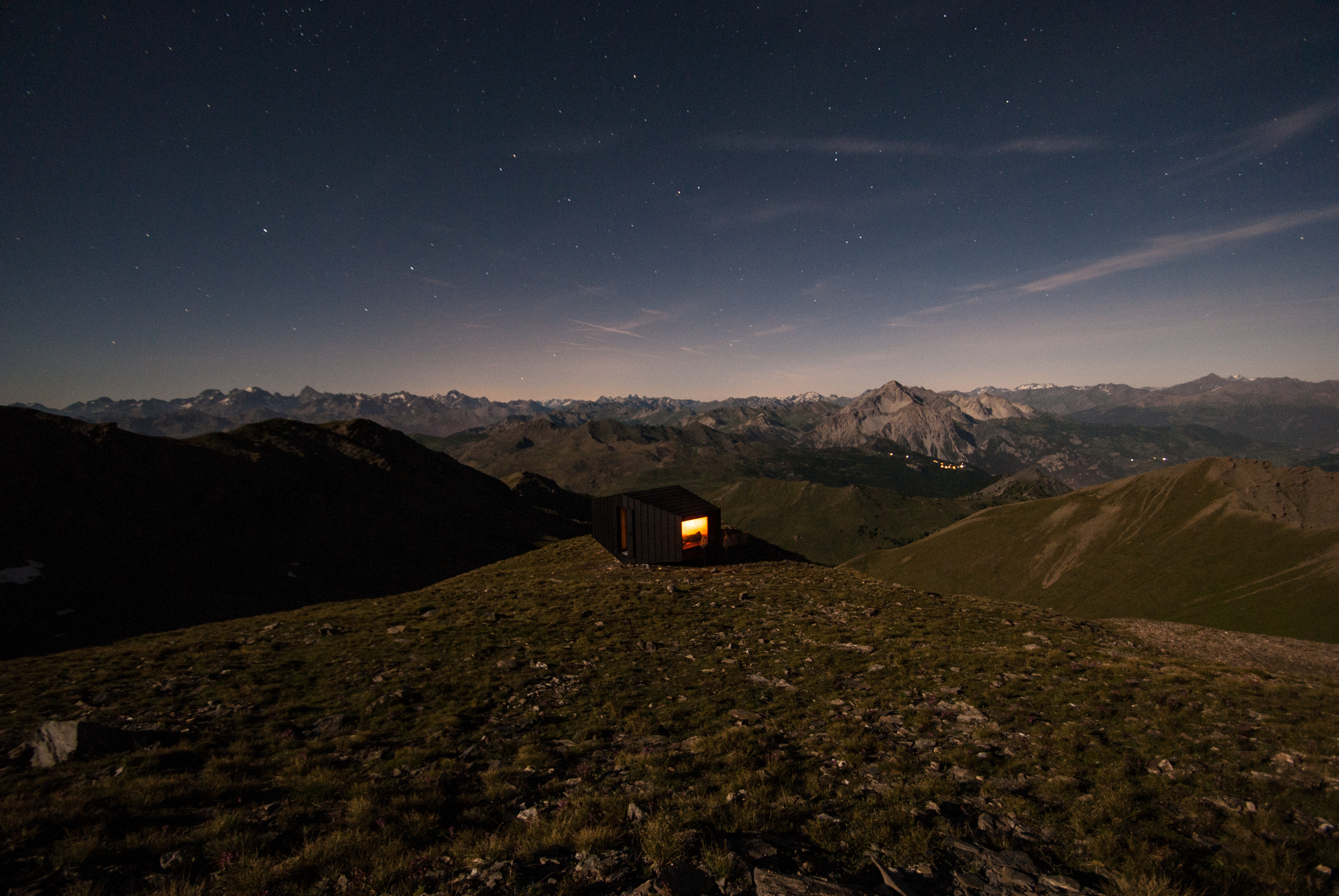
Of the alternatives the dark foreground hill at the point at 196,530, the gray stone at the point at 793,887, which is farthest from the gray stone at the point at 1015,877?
the dark foreground hill at the point at 196,530

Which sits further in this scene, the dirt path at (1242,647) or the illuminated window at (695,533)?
the illuminated window at (695,533)

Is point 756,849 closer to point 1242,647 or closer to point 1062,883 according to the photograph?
point 1062,883

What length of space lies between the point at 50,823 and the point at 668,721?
42.8 ft

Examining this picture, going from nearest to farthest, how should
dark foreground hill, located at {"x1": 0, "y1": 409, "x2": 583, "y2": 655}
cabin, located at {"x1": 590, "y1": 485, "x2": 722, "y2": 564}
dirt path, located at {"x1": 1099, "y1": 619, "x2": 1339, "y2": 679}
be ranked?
dirt path, located at {"x1": 1099, "y1": 619, "x2": 1339, "y2": 679}, cabin, located at {"x1": 590, "y1": 485, "x2": 722, "y2": 564}, dark foreground hill, located at {"x1": 0, "y1": 409, "x2": 583, "y2": 655}

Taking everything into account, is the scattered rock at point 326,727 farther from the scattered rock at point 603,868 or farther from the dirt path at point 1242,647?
the dirt path at point 1242,647

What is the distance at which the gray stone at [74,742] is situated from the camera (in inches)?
458

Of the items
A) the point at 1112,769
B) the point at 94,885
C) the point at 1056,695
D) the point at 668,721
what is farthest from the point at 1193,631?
the point at 94,885

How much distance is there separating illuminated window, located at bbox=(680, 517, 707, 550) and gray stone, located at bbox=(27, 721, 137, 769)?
1356 inches

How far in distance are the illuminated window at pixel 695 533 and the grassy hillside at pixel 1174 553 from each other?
122 meters

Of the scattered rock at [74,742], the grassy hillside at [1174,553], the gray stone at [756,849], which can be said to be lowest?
the grassy hillside at [1174,553]

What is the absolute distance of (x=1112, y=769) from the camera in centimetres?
1141

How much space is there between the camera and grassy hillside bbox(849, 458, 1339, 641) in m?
102

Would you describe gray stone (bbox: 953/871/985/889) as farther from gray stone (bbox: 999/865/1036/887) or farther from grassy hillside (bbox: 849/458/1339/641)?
grassy hillside (bbox: 849/458/1339/641)

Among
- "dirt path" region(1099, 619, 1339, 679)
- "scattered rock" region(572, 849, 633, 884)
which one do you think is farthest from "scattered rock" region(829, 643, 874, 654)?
"dirt path" region(1099, 619, 1339, 679)
